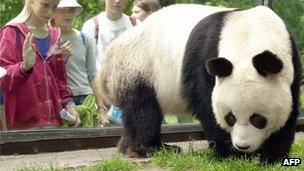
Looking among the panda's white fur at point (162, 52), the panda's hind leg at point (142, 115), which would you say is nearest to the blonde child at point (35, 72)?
the panda's white fur at point (162, 52)

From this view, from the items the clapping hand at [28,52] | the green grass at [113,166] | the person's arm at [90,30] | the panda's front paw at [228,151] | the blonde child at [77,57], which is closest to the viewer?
the green grass at [113,166]

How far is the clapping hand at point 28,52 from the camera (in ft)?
20.8

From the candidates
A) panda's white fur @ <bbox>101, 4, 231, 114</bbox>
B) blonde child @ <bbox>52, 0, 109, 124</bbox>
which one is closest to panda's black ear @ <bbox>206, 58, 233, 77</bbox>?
panda's white fur @ <bbox>101, 4, 231, 114</bbox>

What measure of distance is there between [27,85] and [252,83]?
97.7 inches

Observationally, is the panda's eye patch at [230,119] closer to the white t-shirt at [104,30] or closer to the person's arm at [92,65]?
the person's arm at [92,65]

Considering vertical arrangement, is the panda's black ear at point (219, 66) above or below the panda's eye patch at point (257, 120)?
above

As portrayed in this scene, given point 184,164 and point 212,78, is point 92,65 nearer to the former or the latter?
point 212,78

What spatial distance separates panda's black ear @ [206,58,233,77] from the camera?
530 centimetres

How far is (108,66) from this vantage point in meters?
6.82

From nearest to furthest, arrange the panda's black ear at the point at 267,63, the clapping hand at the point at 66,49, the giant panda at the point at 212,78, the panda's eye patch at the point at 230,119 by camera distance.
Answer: the panda's black ear at the point at 267,63
the giant panda at the point at 212,78
the panda's eye patch at the point at 230,119
the clapping hand at the point at 66,49

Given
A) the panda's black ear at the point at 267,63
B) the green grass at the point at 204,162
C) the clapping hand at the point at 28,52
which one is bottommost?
the green grass at the point at 204,162

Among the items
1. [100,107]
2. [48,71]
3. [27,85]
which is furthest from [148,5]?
[27,85]

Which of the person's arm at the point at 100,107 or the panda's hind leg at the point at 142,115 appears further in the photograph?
the person's arm at the point at 100,107

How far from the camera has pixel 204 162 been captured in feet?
18.4
